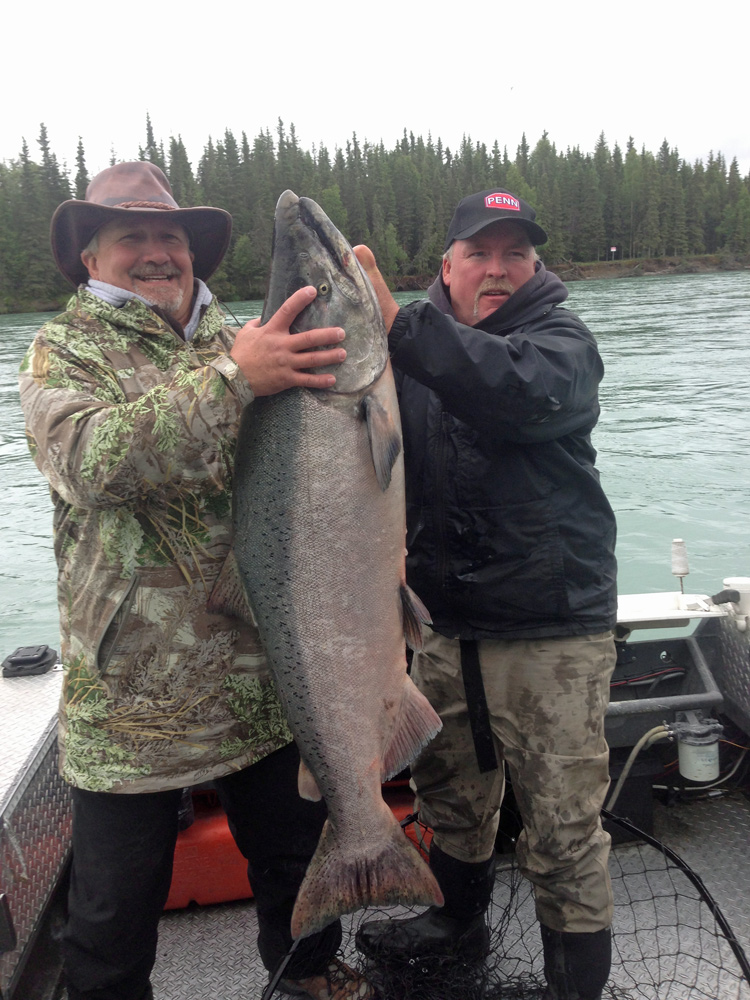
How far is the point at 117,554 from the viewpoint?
2.21 meters

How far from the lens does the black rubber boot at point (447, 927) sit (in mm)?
2807

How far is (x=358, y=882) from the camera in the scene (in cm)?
221

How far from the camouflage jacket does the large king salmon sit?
0.19m

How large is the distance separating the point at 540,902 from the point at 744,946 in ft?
3.73

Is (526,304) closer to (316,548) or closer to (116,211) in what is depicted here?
(316,548)

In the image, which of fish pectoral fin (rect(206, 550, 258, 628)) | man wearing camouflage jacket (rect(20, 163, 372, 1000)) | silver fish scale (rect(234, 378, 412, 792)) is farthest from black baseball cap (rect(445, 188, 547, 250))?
fish pectoral fin (rect(206, 550, 258, 628))

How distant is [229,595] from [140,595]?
0.26 metres

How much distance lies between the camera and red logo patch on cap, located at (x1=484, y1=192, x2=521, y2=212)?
2762mm

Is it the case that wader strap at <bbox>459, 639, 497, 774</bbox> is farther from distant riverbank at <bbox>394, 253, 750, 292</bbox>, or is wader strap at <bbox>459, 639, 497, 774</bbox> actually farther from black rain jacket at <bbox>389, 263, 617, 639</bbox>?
distant riverbank at <bbox>394, 253, 750, 292</bbox>

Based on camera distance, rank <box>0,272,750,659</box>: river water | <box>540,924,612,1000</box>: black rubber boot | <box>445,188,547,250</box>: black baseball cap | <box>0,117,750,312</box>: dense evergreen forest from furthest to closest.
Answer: <box>0,117,750,312</box>: dense evergreen forest, <box>0,272,750,659</box>: river water, <box>445,188,547,250</box>: black baseball cap, <box>540,924,612,1000</box>: black rubber boot

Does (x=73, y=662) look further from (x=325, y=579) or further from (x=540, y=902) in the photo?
(x=540, y=902)

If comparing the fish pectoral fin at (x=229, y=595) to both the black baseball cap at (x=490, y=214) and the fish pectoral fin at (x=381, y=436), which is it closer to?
the fish pectoral fin at (x=381, y=436)

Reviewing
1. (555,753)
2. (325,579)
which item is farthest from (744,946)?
(325,579)

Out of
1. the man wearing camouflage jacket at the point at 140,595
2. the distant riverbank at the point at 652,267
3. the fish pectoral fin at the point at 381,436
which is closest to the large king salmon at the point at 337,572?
the fish pectoral fin at the point at 381,436
